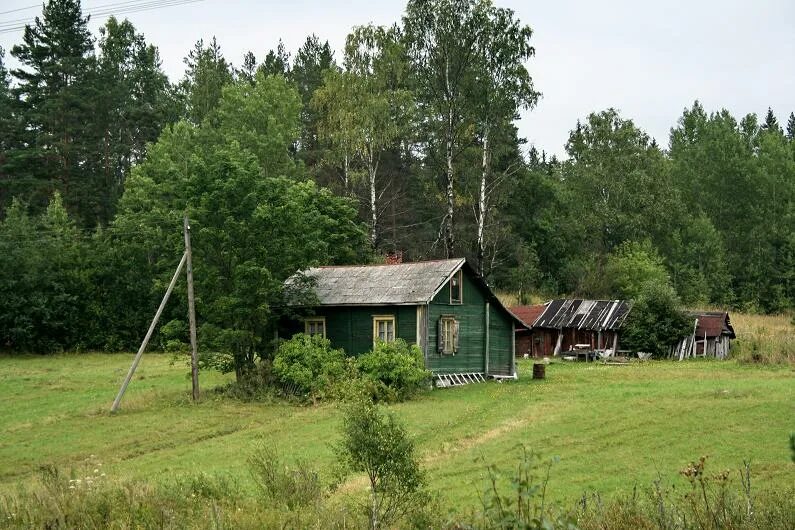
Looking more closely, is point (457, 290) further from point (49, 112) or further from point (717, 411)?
point (49, 112)

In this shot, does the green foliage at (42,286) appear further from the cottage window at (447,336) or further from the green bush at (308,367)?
the cottage window at (447,336)

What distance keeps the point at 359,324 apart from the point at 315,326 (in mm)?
2088

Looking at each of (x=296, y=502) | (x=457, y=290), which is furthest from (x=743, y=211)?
(x=296, y=502)

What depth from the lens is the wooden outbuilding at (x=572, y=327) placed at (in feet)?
156

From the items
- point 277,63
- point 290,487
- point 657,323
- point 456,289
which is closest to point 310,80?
point 277,63

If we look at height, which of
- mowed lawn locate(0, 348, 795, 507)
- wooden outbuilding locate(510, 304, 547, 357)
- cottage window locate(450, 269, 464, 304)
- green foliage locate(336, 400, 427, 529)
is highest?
cottage window locate(450, 269, 464, 304)

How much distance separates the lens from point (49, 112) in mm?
58531

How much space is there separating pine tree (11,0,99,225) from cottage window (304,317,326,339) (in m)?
30.1

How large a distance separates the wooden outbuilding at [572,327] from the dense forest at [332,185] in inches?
175

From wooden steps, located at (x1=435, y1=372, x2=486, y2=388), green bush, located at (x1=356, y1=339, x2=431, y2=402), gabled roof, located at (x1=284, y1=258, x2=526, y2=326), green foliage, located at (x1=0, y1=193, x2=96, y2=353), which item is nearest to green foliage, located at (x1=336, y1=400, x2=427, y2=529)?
green bush, located at (x1=356, y1=339, x2=431, y2=402)

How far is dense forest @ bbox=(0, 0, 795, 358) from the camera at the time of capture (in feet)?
104

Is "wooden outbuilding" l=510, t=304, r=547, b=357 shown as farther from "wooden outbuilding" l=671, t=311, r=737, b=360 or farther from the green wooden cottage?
the green wooden cottage

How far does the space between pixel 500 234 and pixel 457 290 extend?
21.7 m

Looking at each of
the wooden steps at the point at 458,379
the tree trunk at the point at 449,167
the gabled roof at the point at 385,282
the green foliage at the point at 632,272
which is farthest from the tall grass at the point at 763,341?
the tree trunk at the point at 449,167
